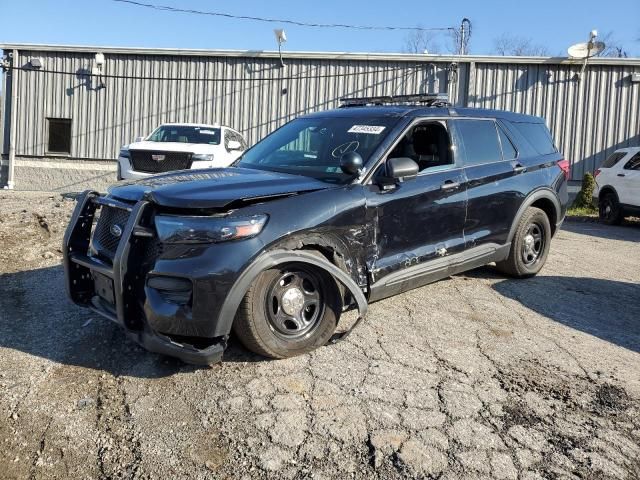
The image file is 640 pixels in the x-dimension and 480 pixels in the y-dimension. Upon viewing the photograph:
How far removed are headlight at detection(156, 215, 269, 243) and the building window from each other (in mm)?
16417

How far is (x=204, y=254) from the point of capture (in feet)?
11.4

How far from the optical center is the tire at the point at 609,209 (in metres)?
12.8

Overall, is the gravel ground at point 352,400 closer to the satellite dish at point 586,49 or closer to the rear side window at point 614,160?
the rear side window at point 614,160

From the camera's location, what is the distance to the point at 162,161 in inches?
447

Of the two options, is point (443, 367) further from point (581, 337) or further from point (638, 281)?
point (638, 281)

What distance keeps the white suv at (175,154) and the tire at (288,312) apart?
7.56 metres

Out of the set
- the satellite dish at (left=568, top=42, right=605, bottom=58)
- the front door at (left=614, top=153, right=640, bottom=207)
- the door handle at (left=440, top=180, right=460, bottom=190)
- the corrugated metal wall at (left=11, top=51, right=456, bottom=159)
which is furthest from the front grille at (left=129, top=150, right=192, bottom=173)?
the satellite dish at (left=568, top=42, right=605, bottom=58)

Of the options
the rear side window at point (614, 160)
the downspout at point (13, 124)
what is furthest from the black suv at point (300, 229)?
the downspout at point (13, 124)

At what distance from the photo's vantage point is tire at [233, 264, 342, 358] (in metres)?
3.70

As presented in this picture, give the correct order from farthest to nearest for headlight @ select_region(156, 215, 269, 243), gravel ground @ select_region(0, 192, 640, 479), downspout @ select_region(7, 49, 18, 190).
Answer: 1. downspout @ select_region(7, 49, 18, 190)
2. headlight @ select_region(156, 215, 269, 243)
3. gravel ground @ select_region(0, 192, 640, 479)

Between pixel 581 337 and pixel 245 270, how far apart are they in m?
→ 2.81

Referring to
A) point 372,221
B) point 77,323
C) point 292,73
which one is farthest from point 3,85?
point 372,221

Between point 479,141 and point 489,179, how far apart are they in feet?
1.29

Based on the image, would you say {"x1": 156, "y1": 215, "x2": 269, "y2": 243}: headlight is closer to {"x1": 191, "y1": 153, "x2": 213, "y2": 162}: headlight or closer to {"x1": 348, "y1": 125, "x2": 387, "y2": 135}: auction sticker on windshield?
{"x1": 348, "y1": 125, "x2": 387, "y2": 135}: auction sticker on windshield
